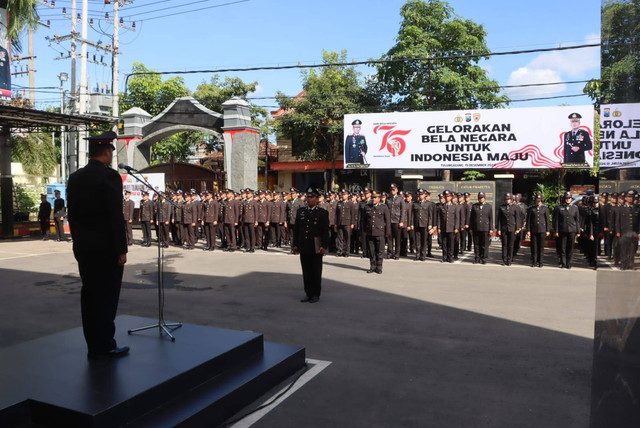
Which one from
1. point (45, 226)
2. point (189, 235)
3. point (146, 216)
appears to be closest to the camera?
point (189, 235)

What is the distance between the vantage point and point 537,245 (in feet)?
39.4

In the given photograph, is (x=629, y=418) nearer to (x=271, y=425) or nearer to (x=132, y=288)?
(x=271, y=425)

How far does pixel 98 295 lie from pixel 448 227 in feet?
33.4

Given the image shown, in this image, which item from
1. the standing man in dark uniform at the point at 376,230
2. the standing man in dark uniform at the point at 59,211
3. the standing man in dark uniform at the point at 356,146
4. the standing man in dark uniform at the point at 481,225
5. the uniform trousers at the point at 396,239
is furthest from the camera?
the standing man in dark uniform at the point at 356,146

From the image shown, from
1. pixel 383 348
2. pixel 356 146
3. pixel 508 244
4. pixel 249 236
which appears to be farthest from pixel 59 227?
pixel 383 348

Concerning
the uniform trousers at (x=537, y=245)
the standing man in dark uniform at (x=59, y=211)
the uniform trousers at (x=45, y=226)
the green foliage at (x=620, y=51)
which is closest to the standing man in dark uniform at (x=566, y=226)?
the uniform trousers at (x=537, y=245)

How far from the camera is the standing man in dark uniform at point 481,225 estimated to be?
12453 mm

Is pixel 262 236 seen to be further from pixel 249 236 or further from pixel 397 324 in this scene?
pixel 397 324

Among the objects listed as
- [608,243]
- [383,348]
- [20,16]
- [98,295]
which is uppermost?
[20,16]

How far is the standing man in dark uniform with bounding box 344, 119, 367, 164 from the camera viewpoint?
794 inches

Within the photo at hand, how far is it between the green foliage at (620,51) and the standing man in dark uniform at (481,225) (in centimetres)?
1074

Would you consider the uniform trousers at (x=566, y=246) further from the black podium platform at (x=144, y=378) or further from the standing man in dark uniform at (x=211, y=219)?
the standing man in dark uniform at (x=211, y=219)

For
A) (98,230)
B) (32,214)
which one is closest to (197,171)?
(32,214)

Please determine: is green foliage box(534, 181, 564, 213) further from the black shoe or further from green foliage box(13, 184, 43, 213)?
green foliage box(13, 184, 43, 213)
